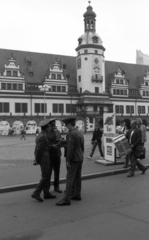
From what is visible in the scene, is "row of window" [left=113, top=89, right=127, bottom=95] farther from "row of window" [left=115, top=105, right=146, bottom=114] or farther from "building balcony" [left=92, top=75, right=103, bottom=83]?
"building balcony" [left=92, top=75, right=103, bottom=83]

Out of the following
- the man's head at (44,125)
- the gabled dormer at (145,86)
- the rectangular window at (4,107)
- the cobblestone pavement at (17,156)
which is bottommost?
the cobblestone pavement at (17,156)

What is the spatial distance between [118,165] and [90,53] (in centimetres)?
5203

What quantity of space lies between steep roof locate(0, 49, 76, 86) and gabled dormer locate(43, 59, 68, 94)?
1482mm

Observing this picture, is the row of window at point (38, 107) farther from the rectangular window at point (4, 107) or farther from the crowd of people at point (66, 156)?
the crowd of people at point (66, 156)

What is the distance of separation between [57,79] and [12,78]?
32.8ft

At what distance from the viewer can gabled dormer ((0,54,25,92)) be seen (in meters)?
55.8

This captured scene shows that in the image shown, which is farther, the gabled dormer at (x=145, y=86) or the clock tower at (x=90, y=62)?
the gabled dormer at (x=145, y=86)

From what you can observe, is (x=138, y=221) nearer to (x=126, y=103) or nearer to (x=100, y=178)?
(x=100, y=178)

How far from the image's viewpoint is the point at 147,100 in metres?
71.9

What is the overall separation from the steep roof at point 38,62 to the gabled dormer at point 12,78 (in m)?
1.34

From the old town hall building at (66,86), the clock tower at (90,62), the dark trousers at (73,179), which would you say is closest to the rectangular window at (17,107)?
the old town hall building at (66,86)

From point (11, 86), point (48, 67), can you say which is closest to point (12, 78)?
point (11, 86)

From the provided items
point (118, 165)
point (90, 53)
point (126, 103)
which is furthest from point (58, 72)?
point (118, 165)

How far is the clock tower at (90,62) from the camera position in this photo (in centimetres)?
6206
